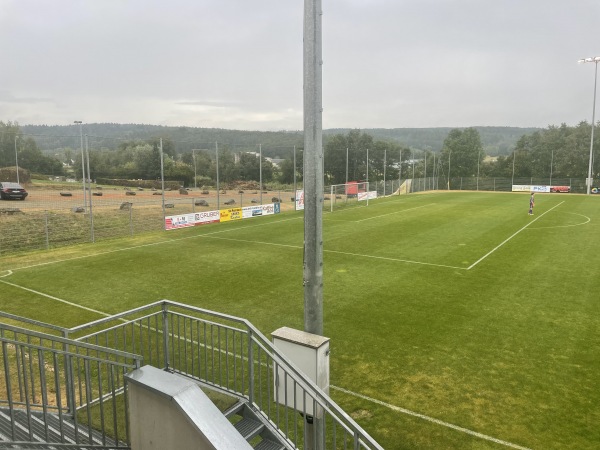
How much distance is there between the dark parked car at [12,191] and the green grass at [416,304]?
12.4 m

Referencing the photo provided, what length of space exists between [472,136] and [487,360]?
9935 centimetres

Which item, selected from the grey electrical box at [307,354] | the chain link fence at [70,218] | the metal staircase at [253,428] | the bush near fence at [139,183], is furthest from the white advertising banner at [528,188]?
the metal staircase at [253,428]

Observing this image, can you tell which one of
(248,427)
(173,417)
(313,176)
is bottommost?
(248,427)

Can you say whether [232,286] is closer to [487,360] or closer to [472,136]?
[487,360]

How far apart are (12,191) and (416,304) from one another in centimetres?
2991

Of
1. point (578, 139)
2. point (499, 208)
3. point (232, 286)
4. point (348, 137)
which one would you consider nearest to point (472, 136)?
point (578, 139)

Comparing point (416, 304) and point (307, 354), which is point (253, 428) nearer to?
point (307, 354)

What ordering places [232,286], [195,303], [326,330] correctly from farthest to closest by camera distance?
[232,286] < [195,303] < [326,330]

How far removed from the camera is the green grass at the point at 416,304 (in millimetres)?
8016

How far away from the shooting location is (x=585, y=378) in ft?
30.2

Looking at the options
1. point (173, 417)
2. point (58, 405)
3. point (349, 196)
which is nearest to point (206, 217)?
point (349, 196)

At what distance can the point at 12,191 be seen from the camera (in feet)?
107

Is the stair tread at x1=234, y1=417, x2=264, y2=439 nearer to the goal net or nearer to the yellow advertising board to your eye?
the yellow advertising board

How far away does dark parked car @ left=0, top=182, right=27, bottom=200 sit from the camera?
3246cm
